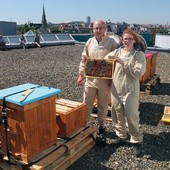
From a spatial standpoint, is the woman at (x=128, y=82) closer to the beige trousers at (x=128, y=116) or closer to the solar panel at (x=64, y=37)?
the beige trousers at (x=128, y=116)

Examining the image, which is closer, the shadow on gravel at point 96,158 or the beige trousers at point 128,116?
the shadow on gravel at point 96,158

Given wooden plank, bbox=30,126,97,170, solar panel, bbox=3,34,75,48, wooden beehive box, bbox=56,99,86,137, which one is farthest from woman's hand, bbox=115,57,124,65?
solar panel, bbox=3,34,75,48

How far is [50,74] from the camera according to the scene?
37.8ft

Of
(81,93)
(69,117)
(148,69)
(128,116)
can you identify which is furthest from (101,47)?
(148,69)

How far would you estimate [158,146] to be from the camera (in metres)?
5.30

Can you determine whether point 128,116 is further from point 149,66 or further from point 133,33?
point 149,66

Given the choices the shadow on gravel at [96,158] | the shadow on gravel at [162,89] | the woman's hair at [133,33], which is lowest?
the shadow on gravel at [96,158]

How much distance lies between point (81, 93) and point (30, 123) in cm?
504

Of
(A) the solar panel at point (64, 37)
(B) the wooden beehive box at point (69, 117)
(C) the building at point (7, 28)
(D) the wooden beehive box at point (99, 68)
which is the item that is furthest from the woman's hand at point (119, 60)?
(C) the building at point (7, 28)

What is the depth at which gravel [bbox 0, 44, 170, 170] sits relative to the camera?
4754 mm

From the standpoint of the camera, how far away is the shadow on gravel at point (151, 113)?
21.4ft

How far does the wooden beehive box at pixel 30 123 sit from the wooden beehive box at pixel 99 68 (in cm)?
123

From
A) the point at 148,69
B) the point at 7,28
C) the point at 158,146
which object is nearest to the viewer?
the point at 158,146

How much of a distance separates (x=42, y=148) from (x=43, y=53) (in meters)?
14.0
